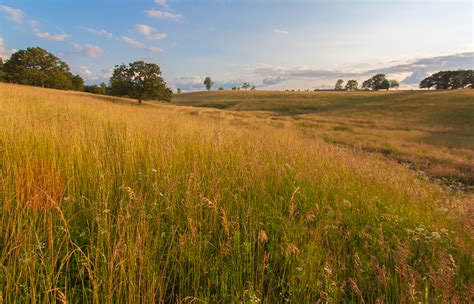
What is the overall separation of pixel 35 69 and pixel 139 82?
1253 inches

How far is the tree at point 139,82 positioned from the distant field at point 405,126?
16841 mm

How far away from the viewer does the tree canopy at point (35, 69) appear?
51.5m

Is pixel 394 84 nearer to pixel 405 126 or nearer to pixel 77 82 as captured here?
pixel 405 126

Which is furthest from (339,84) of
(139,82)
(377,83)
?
(139,82)

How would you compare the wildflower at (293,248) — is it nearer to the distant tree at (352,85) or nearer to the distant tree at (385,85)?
the distant tree at (385,85)

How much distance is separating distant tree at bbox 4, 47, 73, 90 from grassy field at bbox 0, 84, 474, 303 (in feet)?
208

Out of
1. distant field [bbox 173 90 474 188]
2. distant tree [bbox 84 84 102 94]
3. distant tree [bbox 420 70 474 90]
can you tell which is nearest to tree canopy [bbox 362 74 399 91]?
distant tree [bbox 420 70 474 90]

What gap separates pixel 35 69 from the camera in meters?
53.5

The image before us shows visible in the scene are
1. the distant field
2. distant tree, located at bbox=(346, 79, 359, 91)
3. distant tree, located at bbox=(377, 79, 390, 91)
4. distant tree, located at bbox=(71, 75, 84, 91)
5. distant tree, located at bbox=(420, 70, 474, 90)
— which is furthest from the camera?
distant tree, located at bbox=(346, 79, 359, 91)

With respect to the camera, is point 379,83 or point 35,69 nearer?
point 35,69

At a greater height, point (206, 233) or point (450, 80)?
point (450, 80)

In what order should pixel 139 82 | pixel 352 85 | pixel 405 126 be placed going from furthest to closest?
pixel 352 85, pixel 139 82, pixel 405 126

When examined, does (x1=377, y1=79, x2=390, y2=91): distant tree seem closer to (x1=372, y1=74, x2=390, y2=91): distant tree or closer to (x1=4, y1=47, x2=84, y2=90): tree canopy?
(x1=372, y1=74, x2=390, y2=91): distant tree

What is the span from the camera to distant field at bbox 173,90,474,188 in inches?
515
